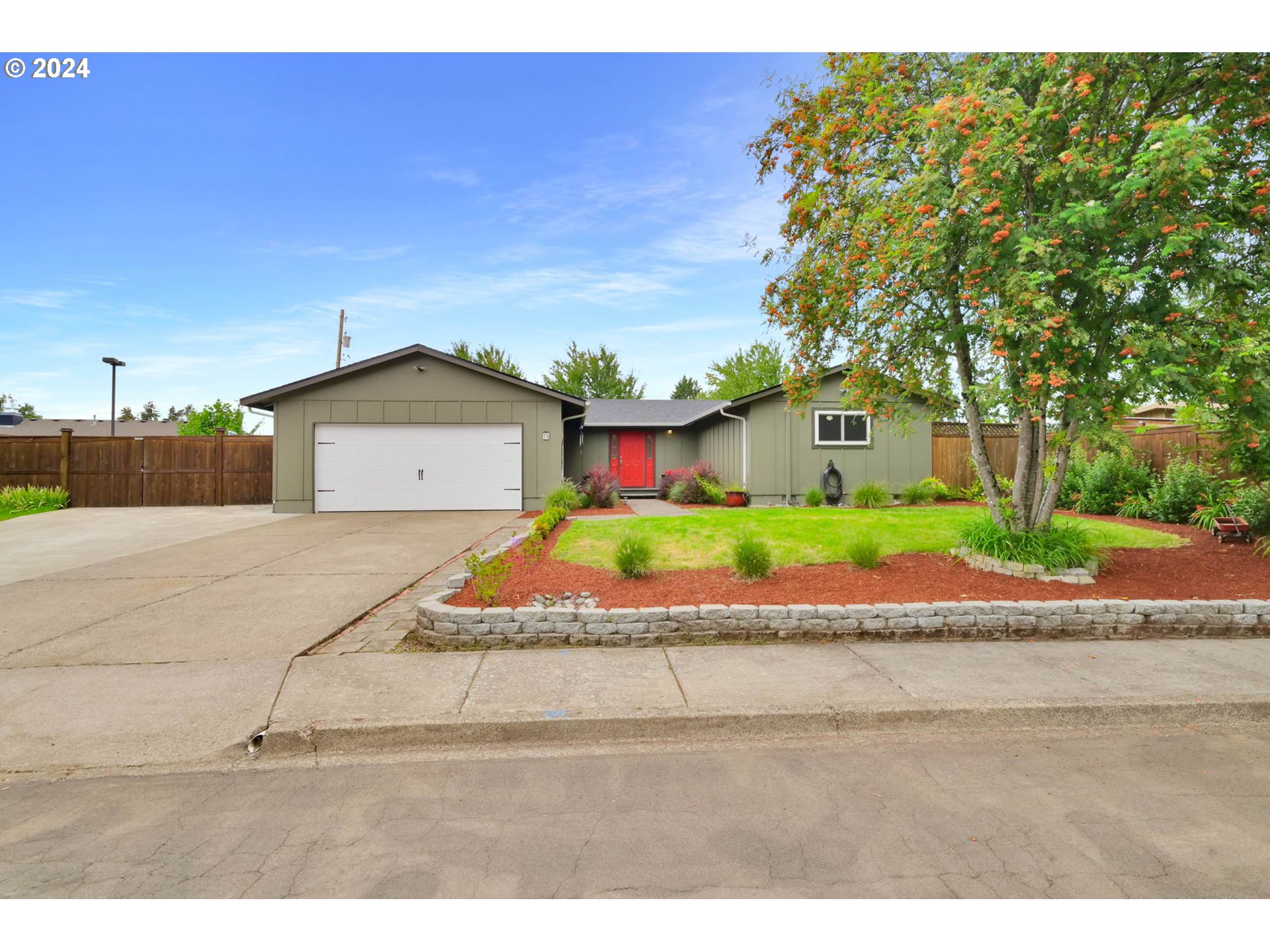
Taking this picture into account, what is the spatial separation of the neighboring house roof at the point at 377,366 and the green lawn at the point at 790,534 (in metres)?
5.51

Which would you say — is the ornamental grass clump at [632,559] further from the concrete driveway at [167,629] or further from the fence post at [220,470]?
the fence post at [220,470]

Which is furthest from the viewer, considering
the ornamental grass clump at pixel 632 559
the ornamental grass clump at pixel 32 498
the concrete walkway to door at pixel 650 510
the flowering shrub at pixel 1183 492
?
the ornamental grass clump at pixel 32 498

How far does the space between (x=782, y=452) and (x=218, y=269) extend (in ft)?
55.8

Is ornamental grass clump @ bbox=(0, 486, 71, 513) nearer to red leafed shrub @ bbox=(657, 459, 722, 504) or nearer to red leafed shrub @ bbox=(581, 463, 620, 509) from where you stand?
red leafed shrub @ bbox=(581, 463, 620, 509)

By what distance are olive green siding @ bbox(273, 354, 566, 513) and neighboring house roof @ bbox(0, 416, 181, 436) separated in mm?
25655

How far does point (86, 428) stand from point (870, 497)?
4589 cm

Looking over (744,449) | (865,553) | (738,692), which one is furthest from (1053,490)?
(744,449)

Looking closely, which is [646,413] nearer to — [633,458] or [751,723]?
[633,458]

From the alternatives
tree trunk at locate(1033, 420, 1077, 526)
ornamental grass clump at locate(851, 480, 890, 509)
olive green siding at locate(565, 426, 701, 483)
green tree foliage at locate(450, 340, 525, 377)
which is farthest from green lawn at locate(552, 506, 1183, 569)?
green tree foliage at locate(450, 340, 525, 377)

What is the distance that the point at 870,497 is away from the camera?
13.4m

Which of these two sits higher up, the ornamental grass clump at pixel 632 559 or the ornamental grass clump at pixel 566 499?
the ornamental grass clump at pixel 566 499

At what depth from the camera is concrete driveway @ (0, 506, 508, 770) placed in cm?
322

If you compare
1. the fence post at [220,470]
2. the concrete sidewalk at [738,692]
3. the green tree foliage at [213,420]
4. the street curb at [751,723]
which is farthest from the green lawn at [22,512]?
the street curb at [751,723]

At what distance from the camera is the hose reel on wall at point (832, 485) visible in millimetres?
14664
